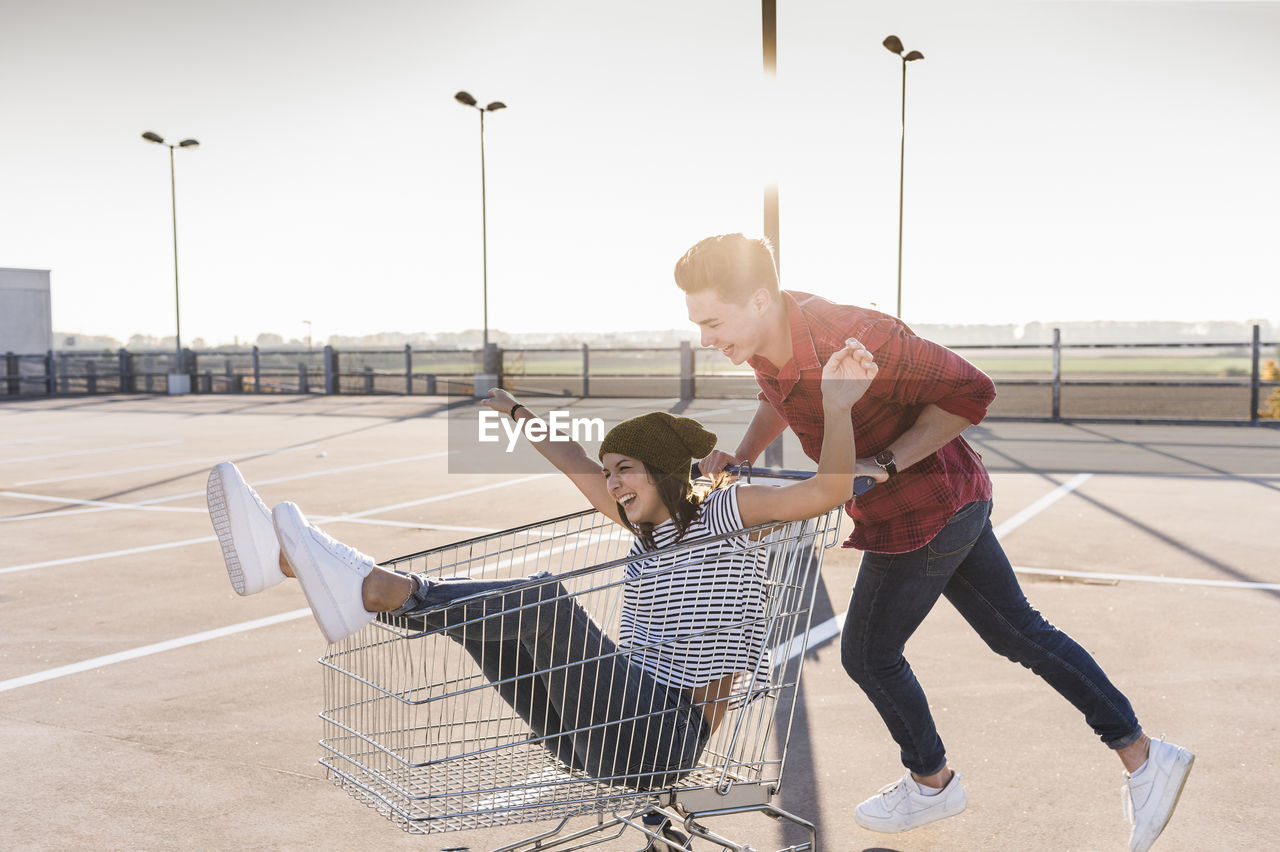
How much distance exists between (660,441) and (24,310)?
2111 inches

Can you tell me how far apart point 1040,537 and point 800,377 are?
18.4 ft

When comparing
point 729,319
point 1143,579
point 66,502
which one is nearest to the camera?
point 729,319

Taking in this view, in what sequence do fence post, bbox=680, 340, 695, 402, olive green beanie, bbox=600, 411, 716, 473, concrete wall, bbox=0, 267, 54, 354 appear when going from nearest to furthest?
olive green beanie, bbox=600, 411, 716, 473, fence post, bbox=680, 340, 695, 402, concrete wall, bbox=0, 267, 54, 354

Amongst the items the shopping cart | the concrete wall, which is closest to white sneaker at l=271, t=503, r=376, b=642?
the shopping cart

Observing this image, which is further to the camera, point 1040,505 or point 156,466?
point 156,466

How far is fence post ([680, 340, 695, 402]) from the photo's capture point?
23.9m

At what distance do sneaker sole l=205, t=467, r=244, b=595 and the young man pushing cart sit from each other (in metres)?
1.27

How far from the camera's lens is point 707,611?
8.86ft

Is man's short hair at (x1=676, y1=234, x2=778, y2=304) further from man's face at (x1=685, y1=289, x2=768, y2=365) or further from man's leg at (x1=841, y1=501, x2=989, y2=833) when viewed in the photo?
man's leg at (x1=841, y1=501, x2=989, y2=833)

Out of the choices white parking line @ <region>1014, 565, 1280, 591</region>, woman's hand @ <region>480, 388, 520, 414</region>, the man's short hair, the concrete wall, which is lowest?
white parking line @ <region>1014, 565, 1280, 591</region>

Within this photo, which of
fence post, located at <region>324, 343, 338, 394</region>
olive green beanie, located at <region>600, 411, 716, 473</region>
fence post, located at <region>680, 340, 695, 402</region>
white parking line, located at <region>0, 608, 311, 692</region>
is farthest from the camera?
fence post, located at <region>324, 343, 338, 394</region>

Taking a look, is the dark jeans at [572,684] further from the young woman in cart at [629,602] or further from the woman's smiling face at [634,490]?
the woman's smiling face at [634,490]

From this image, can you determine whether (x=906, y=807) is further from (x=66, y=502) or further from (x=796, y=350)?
(x=66, y=502)

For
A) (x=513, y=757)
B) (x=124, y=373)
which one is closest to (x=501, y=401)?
(x=513, y=757)
